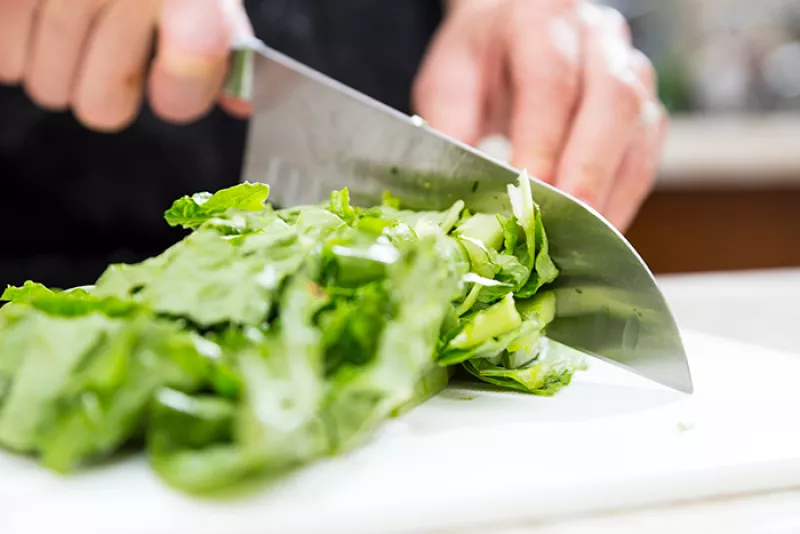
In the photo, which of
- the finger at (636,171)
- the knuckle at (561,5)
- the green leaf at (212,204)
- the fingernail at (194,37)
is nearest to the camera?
the green leaf at (212,204)

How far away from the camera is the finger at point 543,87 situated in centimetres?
139

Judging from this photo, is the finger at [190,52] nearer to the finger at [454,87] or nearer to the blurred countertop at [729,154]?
the finger at [454,87]

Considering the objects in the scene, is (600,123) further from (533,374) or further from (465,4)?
(533,374)

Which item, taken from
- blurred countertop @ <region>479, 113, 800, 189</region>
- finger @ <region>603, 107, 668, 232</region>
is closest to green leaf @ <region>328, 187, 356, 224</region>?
finger @ <region>603, 107, 668, 232</region>

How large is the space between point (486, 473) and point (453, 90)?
1.07 meters

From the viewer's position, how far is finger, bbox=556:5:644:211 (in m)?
1.33

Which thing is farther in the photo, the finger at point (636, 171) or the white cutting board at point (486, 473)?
the finger at point (636, 171)

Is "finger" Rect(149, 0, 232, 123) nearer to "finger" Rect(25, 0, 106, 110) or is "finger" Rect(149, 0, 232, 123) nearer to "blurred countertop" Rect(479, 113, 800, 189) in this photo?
"finger" Rect(25, 0, 106, 110)

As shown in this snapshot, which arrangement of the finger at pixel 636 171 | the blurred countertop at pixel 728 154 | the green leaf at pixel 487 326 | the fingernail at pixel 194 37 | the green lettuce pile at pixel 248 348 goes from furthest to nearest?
the blurred countertop at pixel 728 154, the finger at pixel 636 171, the fingernail at pixel 194 37, the green leaf at pixel 487 326, the green lettuce pile at pixel 248 348

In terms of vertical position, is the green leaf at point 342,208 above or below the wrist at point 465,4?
below

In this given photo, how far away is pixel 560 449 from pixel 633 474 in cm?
7

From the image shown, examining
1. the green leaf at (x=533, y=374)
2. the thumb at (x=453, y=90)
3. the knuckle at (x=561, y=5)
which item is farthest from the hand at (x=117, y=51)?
the green leaf at (x=533, y=374)

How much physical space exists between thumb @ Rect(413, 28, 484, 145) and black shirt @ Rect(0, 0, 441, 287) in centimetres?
37

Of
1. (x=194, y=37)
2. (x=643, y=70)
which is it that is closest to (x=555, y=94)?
(x=643, y=70)
